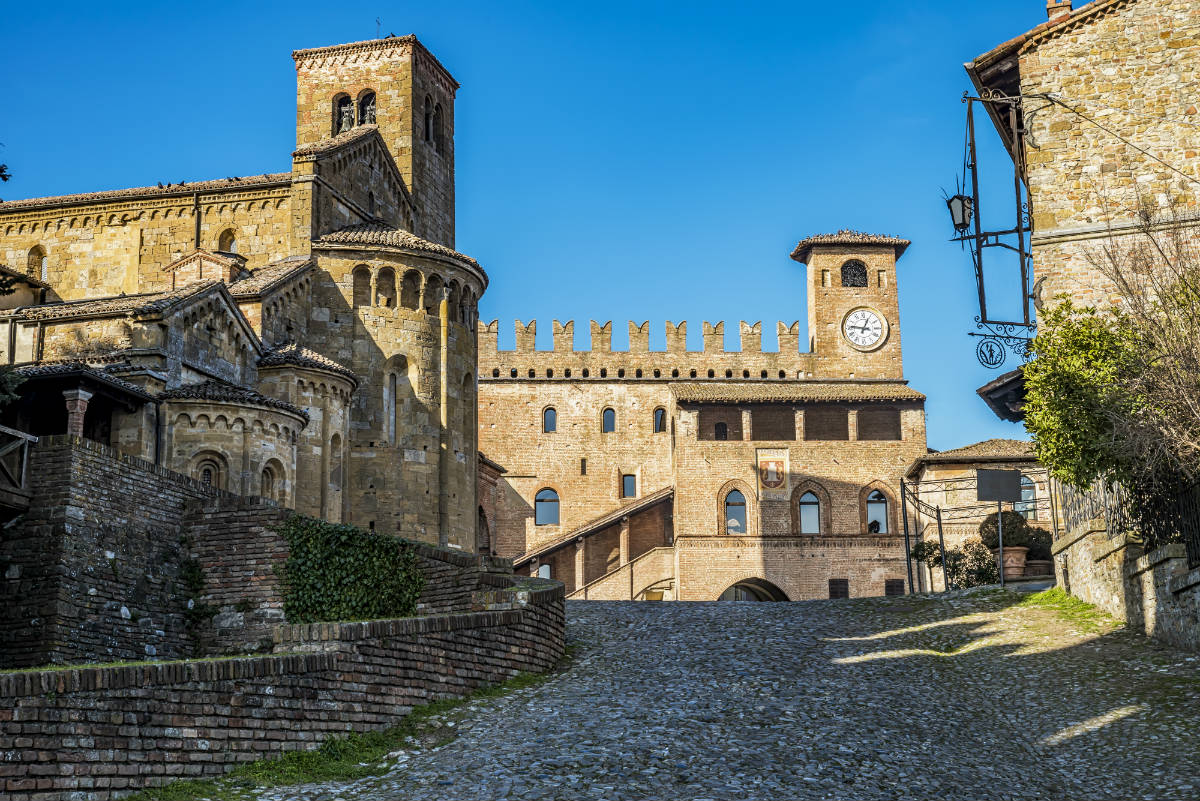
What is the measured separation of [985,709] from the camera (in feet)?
46.9

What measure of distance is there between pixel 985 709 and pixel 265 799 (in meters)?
7.85

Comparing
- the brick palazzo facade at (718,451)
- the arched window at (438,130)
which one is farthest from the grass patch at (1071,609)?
the brick palazzo facade at (718,451)

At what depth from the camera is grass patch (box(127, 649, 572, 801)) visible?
31.9 ft

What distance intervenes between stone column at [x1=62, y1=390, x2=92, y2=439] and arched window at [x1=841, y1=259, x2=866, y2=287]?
136 feet

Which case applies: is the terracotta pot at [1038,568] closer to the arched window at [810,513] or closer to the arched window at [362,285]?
the arched window at [362,285]

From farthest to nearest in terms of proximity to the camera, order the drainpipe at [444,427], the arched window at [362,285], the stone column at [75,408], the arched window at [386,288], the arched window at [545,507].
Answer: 1. the arched window at [545,507]
2. the arched window at [386,288]
3. the arched window at [362,285]
4. the drainpipe at [444,427]
5. the stone column at [75,408]

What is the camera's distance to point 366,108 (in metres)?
40.6

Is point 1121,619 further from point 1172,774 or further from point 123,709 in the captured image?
point 123,709

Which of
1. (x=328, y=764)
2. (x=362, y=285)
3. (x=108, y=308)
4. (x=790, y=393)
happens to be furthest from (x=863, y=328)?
(x=328, y=764)

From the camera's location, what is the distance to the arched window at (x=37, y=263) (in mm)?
33031

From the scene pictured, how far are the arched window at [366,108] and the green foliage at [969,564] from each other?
2082 cm

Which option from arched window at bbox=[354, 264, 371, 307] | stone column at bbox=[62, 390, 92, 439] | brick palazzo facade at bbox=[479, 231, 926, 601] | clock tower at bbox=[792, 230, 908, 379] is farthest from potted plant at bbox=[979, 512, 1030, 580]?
clock tower at bbox=[792, 230, 908, 379]

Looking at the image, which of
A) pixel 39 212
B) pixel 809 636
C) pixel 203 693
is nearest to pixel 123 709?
pixel 203 693

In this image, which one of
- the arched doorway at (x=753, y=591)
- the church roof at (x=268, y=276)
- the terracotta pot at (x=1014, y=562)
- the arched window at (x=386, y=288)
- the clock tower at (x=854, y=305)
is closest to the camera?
the terracotta pot at (x=1014, y=562)
